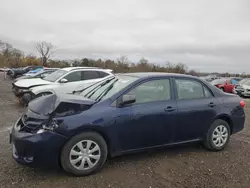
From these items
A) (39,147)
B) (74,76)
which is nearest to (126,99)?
(39,147)

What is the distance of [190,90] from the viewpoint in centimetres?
477

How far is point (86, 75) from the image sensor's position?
393 inches

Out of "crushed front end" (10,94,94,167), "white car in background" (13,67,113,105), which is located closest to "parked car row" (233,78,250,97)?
"white car in background" (13,67,113,105)

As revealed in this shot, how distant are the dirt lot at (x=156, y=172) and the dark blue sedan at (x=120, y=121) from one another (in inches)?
9.3

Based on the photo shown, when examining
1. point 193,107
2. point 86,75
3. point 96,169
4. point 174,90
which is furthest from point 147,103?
point 86,75

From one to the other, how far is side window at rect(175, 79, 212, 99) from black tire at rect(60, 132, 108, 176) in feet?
5.58

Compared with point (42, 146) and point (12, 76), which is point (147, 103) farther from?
point (12, 76)

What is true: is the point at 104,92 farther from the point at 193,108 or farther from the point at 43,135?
the point at 193,108

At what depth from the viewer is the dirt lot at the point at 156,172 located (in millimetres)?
3463

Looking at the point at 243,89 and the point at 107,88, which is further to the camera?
the point at 243,89

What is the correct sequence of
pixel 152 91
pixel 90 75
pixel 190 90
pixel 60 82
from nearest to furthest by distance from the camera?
pixel 152 91 → pixel 190 90 → pixel 60 82 → pixel 90 75

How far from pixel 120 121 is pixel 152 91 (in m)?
0.88

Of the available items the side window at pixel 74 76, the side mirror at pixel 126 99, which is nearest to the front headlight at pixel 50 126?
the side mirror at pixel 126 99

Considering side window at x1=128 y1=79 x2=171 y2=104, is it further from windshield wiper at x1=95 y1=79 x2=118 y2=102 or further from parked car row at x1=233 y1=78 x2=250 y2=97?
parked car row at x1=233 y1=78 x2=250 y2=97
